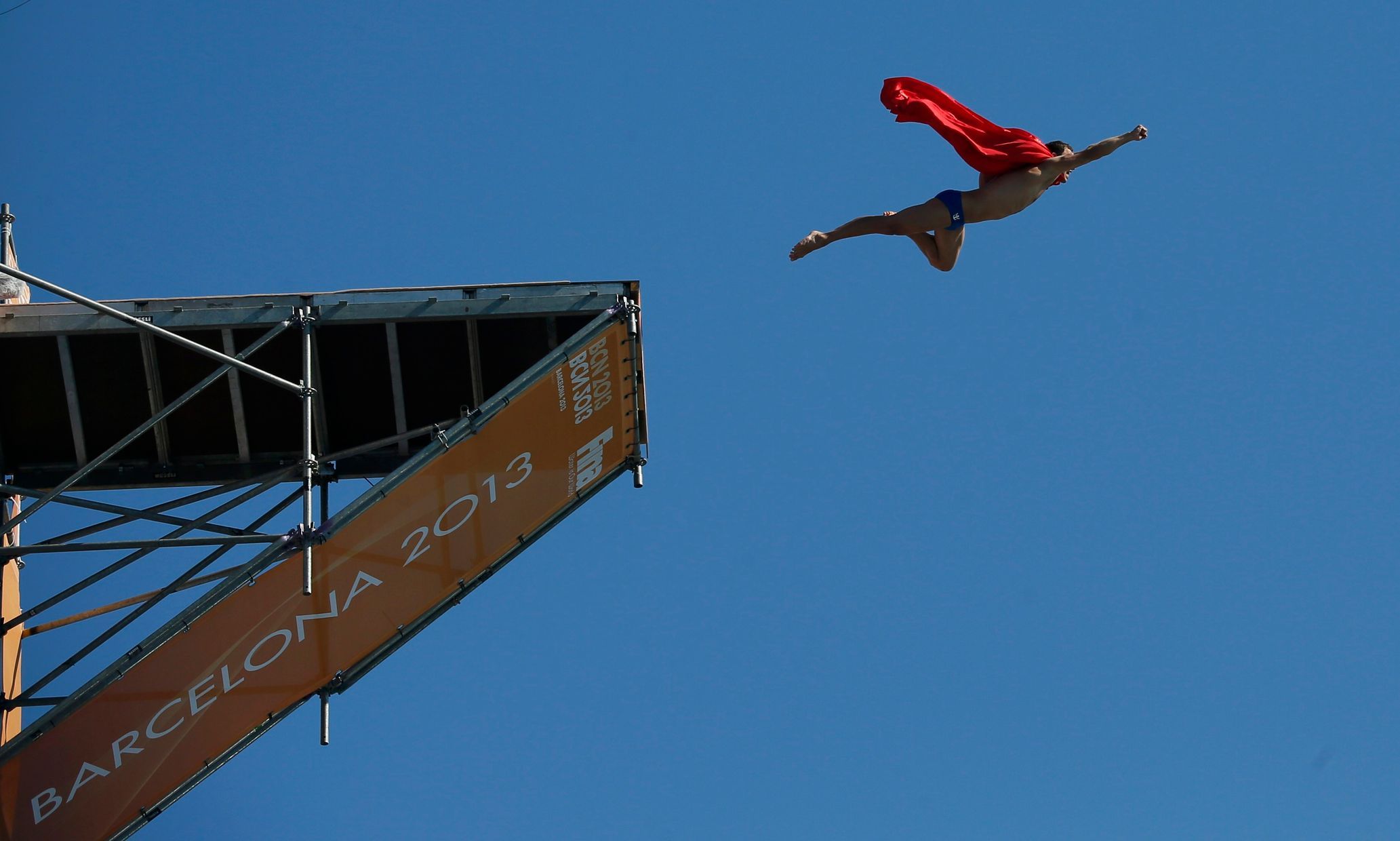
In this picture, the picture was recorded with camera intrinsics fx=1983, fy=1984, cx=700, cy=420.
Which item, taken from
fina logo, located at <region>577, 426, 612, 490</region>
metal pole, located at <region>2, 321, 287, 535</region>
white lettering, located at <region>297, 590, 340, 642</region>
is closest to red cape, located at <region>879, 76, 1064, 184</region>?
fina logo, located at <region>577, 426, 612, 490</region>

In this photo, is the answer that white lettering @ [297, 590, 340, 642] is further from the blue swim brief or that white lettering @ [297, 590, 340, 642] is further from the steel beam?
the blue swim brief

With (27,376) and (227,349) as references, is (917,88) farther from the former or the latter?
(27,376)

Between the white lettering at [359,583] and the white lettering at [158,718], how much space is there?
2.04 meters

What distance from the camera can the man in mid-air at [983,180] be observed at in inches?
735

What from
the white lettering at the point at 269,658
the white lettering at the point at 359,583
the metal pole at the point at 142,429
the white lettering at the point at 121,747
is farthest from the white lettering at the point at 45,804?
the white lettering at the point at 359,583

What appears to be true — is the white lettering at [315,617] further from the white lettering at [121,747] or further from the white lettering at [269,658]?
the white lettering at [121,747]

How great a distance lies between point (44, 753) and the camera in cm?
2059

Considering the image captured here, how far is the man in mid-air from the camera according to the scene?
1867 cm

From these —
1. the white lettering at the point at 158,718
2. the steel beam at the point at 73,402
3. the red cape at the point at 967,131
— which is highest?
the red cape at the point at 967,131

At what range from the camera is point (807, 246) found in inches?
711

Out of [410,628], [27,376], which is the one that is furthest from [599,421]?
[27,376]

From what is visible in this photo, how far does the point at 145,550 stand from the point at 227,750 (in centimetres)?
247

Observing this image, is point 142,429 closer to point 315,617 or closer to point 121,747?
point 315,617

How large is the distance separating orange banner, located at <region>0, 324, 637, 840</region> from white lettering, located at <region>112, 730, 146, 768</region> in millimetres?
19
